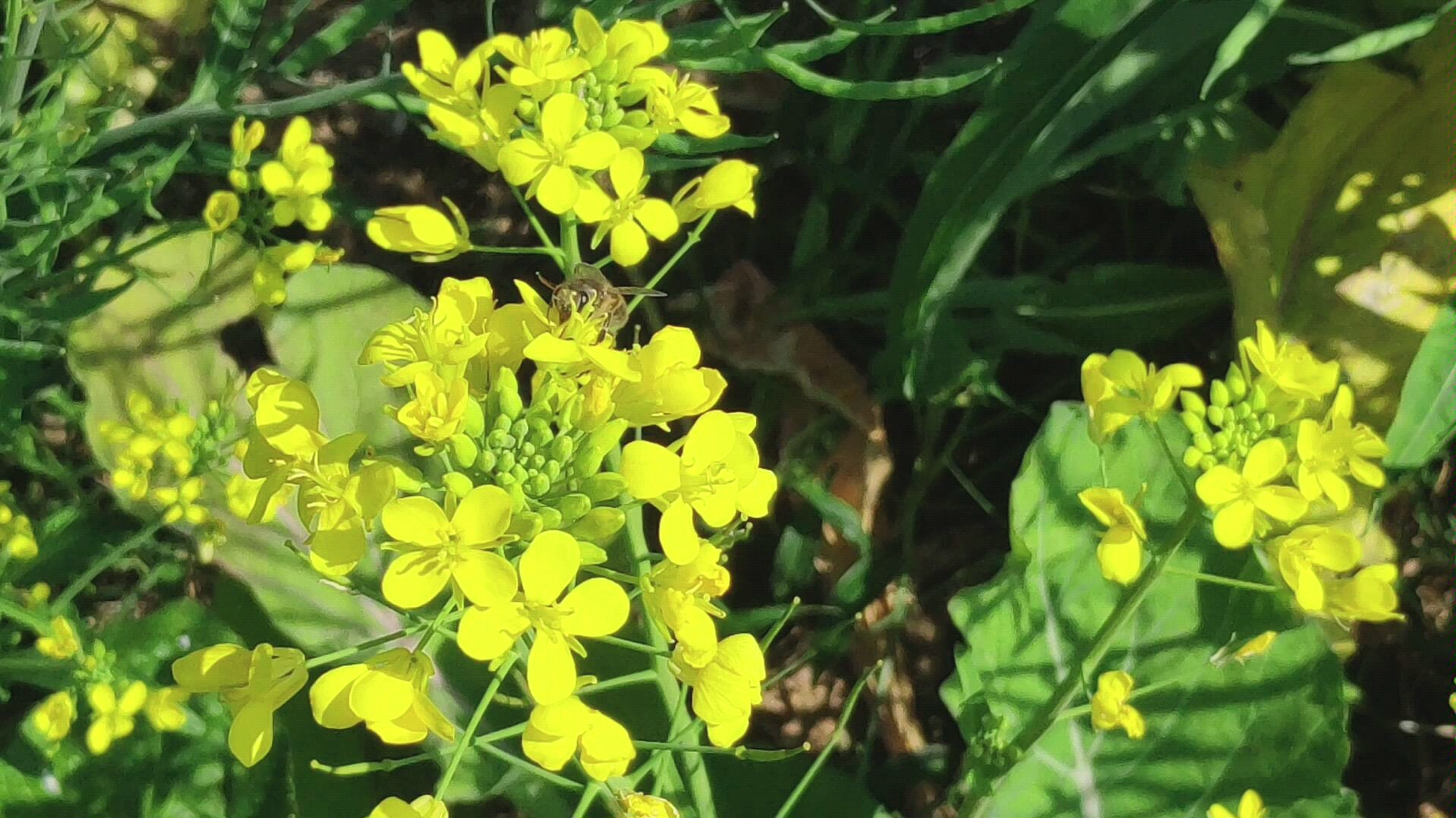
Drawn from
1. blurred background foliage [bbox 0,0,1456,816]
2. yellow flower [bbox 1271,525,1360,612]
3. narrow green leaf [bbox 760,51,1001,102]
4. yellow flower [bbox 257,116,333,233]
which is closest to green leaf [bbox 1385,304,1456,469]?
blurred background foliage [bbox 0,0,1456,816]

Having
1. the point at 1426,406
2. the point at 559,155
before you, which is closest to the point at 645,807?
the point at 559,155

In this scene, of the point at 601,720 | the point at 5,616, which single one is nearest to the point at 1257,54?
the point at 601,720

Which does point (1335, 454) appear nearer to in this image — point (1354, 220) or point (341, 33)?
point (1354, 220)

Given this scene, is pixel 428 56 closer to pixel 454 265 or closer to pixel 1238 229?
pixel 454 265

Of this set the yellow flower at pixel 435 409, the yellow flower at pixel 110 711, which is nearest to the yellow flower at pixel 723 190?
the yellow flower at pixel 435 409

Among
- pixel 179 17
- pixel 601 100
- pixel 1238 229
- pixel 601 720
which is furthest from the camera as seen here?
pixel 179 17

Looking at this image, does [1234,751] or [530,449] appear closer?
[530,449]

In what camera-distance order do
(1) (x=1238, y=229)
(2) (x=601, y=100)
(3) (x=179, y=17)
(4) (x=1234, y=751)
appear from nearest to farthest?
(2) (x=601, y=100), (4) (x=1234, y=751), (1) (x=1238, y=229), (3) (x=179, y=17)
